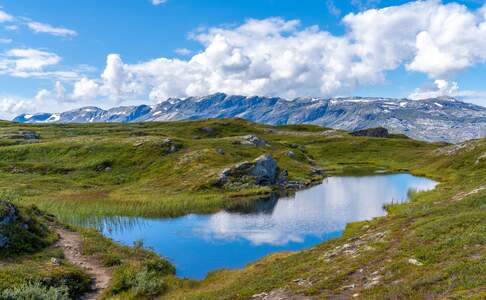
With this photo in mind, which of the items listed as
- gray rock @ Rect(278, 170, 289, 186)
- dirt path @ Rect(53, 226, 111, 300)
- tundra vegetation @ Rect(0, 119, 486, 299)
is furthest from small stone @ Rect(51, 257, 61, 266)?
gray rock @ Rect(278, 170, 289, 186)

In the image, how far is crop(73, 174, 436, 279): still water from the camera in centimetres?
5588

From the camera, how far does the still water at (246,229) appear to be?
55.9 metres

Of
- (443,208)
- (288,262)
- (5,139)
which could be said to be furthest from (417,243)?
(5,139)

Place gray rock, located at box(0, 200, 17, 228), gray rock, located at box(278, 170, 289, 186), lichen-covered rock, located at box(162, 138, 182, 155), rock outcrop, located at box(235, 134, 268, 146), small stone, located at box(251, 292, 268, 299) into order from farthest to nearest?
rock outcrop, located at box(235, 134, 268, 146), lichen-covered rock, located at box(162, 138, 182, 155), gray rock, located at box(278, 170, 289, 186), gray rock, located at box(0, 200, 17, 228), small stone, located at box(251, 292, 268, 299)

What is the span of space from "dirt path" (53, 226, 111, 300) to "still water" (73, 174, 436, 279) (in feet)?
34.1

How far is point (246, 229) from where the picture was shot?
229 feet

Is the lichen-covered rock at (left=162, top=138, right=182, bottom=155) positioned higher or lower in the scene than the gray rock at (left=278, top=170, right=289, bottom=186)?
higher

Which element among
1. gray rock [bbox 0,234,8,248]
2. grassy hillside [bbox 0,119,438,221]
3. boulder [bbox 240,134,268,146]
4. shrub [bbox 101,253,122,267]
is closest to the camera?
gray rock [bbox 0,234,8,248]

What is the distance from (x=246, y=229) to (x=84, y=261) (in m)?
32.2

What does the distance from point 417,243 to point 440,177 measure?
110065mm

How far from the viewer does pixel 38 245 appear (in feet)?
148

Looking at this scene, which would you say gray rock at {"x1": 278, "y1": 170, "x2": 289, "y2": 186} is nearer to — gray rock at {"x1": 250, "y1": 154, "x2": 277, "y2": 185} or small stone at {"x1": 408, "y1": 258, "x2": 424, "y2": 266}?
gray rock at {"x1": 250, "y1": 154, "x2": 277, "y2": 185}

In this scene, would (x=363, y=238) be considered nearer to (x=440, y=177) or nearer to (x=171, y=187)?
(x=171, y=187)

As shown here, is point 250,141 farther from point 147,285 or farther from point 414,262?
point 414,262
